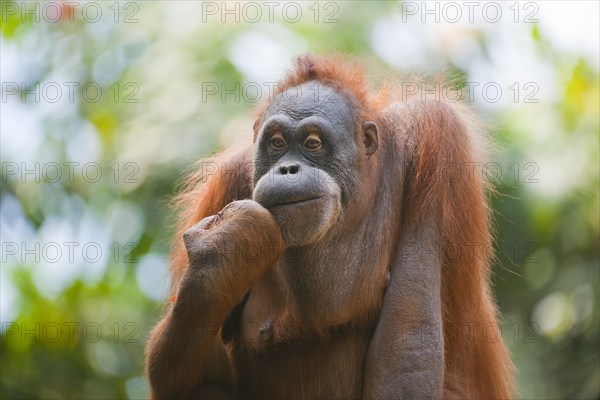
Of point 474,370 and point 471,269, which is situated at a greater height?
point 471,269

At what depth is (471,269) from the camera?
5090 millimetres

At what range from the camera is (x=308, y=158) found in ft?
15.6

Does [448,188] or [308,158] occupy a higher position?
[308,158]

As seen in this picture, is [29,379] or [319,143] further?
[29,379]

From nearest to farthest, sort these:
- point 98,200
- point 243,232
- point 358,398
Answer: point 243,232
point 358,398
point 98,200

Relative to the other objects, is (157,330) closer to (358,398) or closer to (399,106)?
(358,398)

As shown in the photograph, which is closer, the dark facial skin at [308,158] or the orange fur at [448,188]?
the dark facial skin at [308,158]

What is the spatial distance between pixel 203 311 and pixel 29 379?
3.88 m

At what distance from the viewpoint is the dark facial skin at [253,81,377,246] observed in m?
4.58

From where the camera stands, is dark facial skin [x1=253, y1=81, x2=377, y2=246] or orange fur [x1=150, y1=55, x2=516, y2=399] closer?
dark facial skin [x1=253, y1=81, x2=377, y2=246]

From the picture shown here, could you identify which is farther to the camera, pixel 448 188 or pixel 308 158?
pixel 448 188

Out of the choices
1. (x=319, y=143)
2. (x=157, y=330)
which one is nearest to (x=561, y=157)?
(x=319, y=143)

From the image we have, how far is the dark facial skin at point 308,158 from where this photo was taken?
458 centimetres

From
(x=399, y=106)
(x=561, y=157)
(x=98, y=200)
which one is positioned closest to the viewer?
(x=399, y=106)
